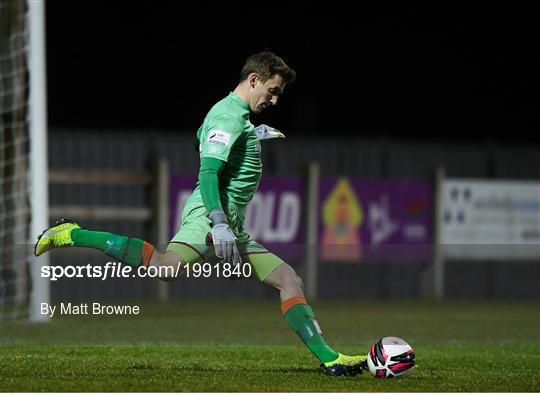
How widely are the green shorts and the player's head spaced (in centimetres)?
69

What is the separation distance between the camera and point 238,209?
24.7 feet

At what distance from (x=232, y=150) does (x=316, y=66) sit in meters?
16.4

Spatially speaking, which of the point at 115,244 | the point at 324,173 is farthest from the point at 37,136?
the point at 324,173

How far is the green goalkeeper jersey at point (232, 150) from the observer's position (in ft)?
23.5

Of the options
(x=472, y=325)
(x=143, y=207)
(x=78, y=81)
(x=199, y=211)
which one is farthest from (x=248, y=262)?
(x=78, y=81)

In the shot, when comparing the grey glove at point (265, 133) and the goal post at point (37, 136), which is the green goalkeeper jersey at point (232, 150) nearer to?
the grey glove at point (265, 133)

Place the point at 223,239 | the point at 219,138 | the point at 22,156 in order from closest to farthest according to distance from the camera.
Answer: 1. the point at 223,239
2. the point at 219,138
3. the point at 22,156

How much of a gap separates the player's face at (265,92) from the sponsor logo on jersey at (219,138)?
1.10 ft

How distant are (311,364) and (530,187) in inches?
453

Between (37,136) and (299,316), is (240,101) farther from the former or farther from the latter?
(37,136)

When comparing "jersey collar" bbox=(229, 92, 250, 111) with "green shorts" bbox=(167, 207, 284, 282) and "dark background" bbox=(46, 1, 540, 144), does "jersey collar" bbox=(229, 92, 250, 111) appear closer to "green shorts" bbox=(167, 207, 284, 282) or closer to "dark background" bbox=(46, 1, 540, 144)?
"green shorts" bbox=(167, 207, 284, 282)

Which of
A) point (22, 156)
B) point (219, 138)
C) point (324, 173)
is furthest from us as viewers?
point (324, 173)

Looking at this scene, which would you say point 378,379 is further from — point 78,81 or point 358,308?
point 78,81

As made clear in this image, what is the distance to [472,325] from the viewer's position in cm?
1326
